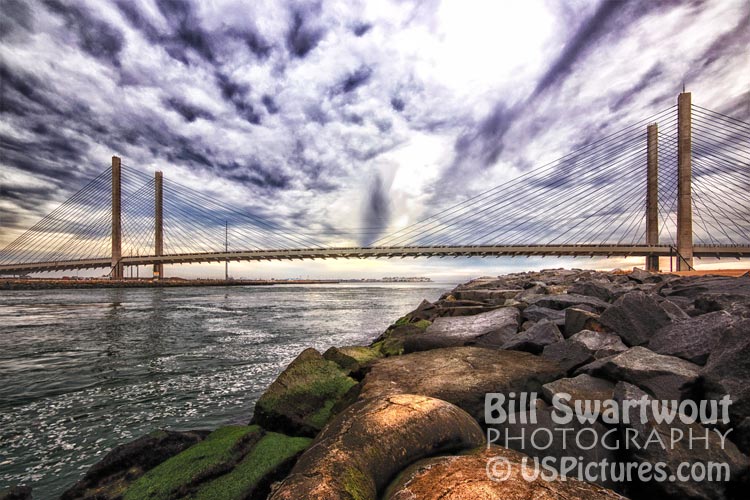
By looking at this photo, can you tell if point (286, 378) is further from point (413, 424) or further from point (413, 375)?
point (413, 424)

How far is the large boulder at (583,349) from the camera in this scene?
3.30 m

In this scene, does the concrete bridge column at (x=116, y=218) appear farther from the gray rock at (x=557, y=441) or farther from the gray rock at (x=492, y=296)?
the gray rock at (x=557, y=441)

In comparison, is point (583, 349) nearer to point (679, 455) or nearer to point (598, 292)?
point (679, 455)

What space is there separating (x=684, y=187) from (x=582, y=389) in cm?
2943

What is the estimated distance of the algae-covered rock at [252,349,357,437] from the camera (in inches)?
129

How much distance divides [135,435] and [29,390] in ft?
10.6

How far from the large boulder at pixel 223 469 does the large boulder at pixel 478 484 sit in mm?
1242

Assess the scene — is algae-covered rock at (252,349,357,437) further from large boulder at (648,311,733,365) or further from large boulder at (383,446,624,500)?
large boulder at (648,311,733,365)

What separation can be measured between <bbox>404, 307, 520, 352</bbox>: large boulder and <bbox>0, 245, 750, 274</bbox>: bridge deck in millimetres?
29113

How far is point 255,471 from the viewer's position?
2.46 m

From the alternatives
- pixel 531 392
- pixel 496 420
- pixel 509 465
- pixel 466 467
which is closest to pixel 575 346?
pixel 531 392

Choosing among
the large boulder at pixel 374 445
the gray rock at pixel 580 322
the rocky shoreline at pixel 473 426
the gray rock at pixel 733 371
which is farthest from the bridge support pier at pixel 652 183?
the large boulder at pixel 374 445

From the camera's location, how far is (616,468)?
2.09 m

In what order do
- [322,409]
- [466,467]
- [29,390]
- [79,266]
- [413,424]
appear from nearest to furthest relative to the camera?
[466,467]
[413,424]
[322,409]
[29,390]
[79,266]
